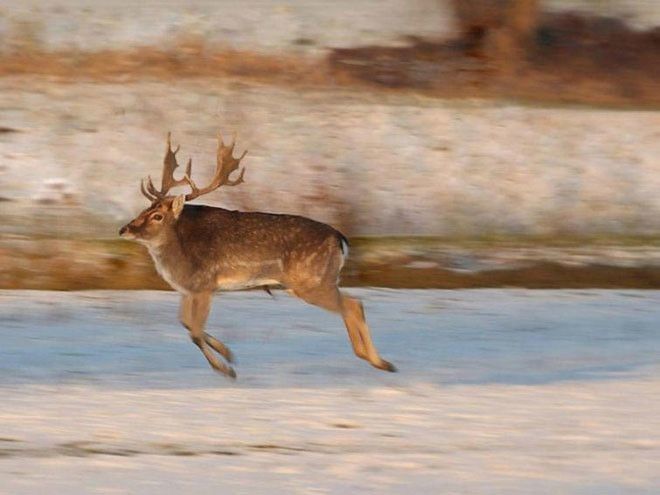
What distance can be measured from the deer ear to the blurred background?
17.0 feet

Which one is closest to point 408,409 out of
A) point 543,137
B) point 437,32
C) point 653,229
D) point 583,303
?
point 583,303

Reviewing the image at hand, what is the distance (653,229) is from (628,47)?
621 centimetres

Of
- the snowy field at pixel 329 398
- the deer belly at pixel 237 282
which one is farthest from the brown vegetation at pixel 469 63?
the deer belly at pixel 237 282

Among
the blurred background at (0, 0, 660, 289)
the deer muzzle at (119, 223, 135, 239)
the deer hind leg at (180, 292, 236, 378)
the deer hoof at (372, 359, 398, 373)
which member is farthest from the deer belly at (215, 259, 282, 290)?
the blurred background at (0, 0, 660, 289)

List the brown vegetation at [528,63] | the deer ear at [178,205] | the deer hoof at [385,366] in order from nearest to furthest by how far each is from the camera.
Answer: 1. the deer hoof at [385,366]
2. the deer ear at [178,205]
3. the brown vegetation at [528,63]

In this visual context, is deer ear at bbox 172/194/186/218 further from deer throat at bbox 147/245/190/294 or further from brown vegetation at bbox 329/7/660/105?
brown vegetation at bbox 329/7/660/105

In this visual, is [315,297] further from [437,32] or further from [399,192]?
[437,32]

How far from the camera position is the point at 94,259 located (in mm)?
20062

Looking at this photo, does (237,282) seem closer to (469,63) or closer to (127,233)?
(127,233)

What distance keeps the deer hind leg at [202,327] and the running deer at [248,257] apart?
10 mm

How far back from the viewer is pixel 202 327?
1414 cm

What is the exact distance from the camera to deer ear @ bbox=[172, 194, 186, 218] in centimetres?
1445

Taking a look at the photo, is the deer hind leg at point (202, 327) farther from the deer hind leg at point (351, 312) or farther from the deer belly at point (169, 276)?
the deer hind leg at point (351, 312)

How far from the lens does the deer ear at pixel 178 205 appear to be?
14.4 m
